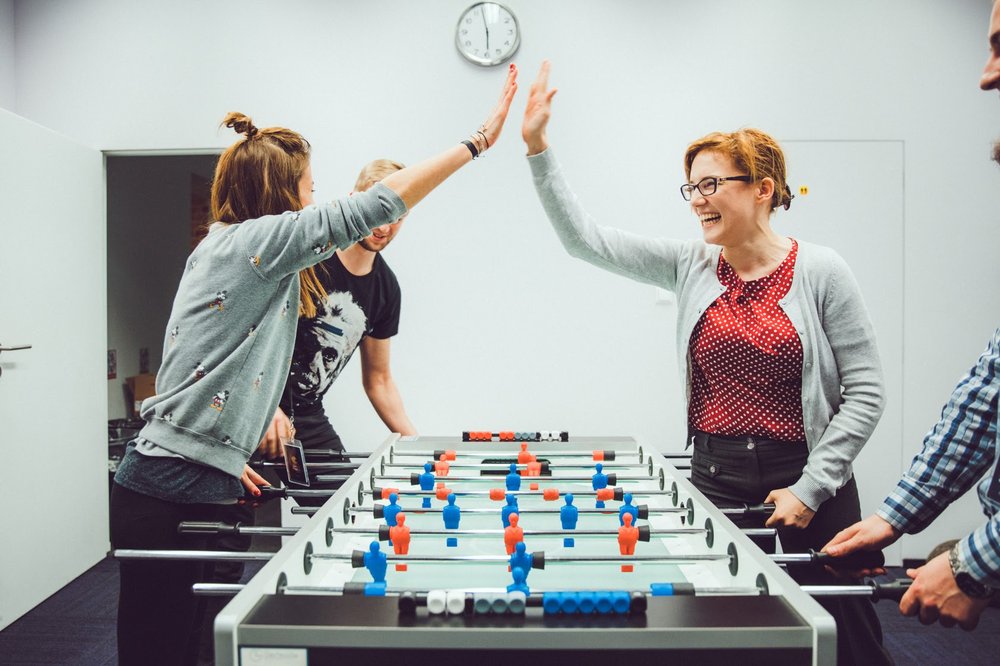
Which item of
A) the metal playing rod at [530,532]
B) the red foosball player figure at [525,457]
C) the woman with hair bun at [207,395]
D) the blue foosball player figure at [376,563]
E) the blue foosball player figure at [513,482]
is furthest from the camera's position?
the red foosball player figure at [525,457]

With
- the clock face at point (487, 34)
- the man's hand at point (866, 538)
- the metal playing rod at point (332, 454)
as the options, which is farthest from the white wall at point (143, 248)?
the man's hand at point (866, 538)

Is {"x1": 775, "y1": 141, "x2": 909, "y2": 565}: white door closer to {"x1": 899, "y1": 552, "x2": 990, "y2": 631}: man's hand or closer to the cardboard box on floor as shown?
{"x1": 899, "y1": 552, "x2": 990, "y2": 631}: man's hand

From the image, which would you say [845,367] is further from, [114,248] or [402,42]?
[114,248]

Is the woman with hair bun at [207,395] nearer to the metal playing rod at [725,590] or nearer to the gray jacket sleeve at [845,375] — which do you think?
the metal playing rod at [725,590]

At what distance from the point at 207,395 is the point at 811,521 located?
54.7 inches

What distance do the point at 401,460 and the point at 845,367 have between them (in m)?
1.18

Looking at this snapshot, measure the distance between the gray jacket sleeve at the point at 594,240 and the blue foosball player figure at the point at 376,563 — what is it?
1.04 meters

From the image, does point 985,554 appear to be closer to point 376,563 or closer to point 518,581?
point 518,581

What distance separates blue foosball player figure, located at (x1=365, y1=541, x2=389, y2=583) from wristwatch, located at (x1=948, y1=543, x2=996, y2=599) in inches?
33.7

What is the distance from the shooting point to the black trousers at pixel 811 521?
5.31 feet

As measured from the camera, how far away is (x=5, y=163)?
2.74 metres

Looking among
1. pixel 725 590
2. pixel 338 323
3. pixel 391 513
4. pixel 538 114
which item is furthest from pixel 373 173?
pixel 725 590

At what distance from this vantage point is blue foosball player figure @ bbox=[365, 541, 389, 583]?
3.61 feet

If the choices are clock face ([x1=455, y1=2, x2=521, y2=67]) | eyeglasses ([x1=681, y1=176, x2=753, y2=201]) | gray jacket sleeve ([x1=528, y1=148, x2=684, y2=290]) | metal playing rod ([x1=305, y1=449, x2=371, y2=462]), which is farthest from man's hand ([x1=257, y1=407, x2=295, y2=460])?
clock face ([x1=455, y1=2, x2=521, y2=67])
